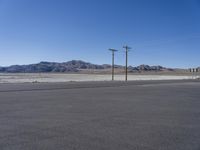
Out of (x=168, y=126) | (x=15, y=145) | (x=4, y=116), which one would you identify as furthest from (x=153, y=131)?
(x=4, y=116)

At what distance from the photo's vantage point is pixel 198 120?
10.1 metres

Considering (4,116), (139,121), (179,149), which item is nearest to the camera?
(179,149)

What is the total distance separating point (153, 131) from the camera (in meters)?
8.15

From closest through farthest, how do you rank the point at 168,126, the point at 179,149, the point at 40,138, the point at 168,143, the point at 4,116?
the point at 179,149, the point at 168,143, the point at 40,138, the point at 168,126, the point at 4,116

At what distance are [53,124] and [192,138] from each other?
441 cm

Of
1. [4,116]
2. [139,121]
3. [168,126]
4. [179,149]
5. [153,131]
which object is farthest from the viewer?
[4,116]

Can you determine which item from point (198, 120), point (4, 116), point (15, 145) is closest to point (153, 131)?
point (198, 120)

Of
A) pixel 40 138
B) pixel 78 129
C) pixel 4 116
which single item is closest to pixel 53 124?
pixel 78 129

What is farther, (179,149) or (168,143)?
(168,143)

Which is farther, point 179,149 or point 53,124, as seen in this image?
point 53,124

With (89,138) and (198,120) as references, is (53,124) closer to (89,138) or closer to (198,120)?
(89,138)

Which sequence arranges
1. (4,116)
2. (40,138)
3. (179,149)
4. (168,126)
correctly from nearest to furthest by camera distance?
1. (179,149)
2. (40,138)
3. (168,126)
4. (4,116)

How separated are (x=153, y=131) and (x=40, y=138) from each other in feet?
10.6

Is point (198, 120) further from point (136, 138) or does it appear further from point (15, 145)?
point (15, 145)
